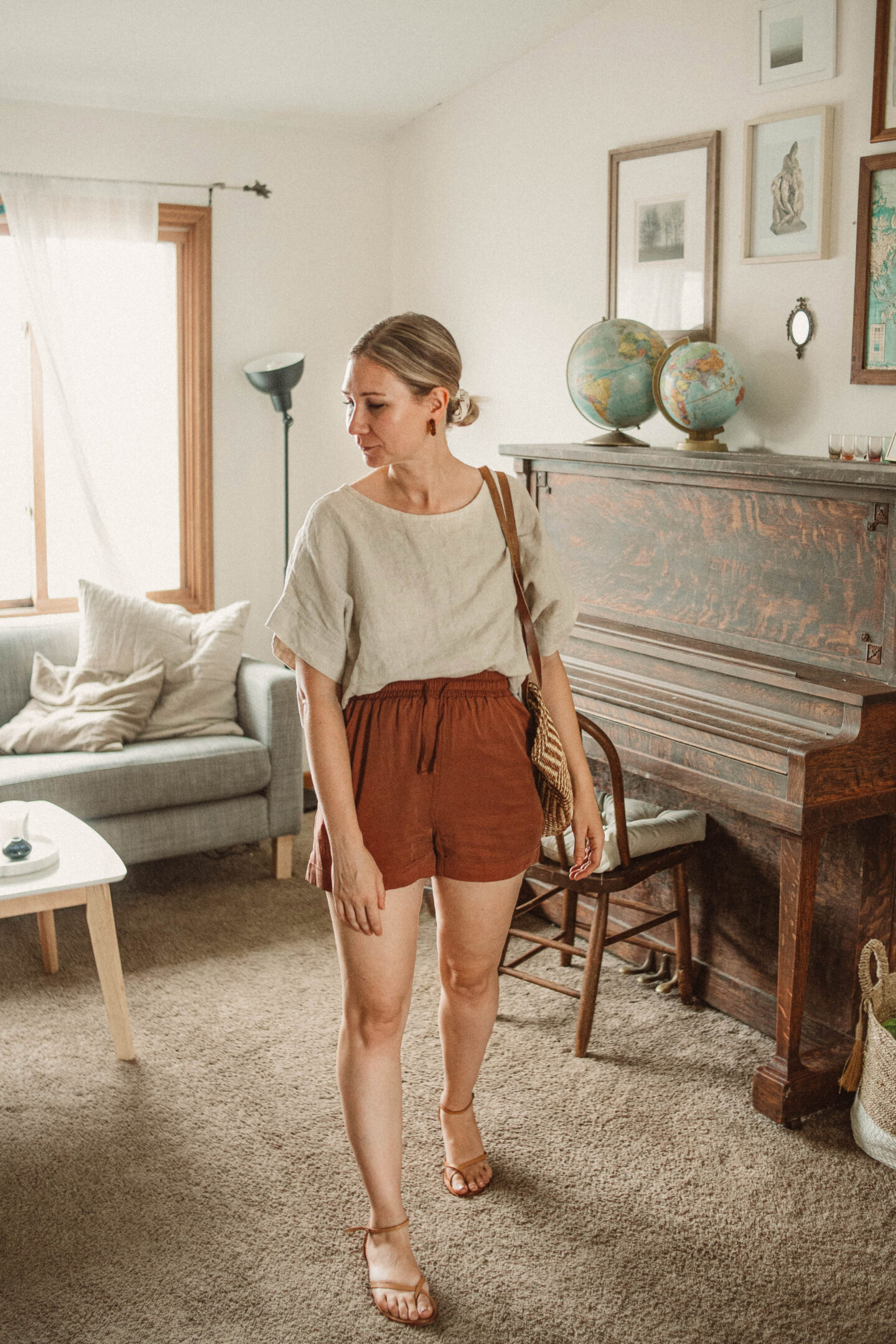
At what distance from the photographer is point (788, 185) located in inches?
117

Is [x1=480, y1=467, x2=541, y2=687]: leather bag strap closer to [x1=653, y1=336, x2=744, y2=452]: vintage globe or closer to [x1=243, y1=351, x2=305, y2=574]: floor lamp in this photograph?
[x1=653, y1=336, x2=744, y2=452]: vintage globe

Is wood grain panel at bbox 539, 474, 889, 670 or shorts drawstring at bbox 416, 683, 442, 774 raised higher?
wood grain panel at bbox 539, 474, 889, 670

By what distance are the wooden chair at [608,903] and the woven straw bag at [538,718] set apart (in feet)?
2.03

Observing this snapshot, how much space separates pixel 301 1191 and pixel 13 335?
313 cm

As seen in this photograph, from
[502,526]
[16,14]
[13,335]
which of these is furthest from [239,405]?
[502,526]

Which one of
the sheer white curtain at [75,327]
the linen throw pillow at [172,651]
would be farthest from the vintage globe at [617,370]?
the sheer white curtain at [75,327]

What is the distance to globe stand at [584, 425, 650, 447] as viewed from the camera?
3201 millimetres

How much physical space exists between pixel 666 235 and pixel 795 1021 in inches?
83.2

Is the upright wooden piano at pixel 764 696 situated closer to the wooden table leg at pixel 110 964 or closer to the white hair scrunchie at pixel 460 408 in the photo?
the white hair scrunchie at pixel 460 408

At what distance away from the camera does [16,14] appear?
3338 millimetres

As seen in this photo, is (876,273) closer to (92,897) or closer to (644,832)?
(644,832)

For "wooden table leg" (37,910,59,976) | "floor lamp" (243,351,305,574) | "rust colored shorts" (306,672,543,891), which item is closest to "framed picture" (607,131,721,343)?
"floor lamp" (243,351,305,574)

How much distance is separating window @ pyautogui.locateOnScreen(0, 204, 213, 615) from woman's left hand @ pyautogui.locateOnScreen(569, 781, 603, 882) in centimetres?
280

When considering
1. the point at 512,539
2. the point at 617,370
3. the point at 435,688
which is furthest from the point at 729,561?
the point at 435,688
